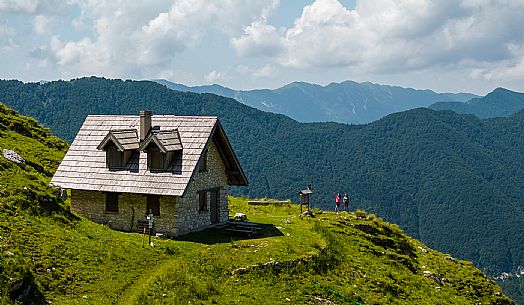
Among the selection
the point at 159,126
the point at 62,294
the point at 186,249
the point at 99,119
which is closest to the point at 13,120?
the point at 99,119

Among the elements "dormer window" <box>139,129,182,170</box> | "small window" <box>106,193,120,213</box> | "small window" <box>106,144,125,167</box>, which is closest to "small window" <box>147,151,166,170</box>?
"dormer window" <box>139,129,182,170</box>

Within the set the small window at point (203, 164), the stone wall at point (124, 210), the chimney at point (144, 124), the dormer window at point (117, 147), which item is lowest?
Result: the stone wall at point (124, 210)

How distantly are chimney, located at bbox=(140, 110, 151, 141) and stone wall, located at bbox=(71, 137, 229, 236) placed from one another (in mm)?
4468

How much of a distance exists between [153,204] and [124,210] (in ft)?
8.05

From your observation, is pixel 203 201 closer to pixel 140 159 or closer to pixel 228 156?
pixel 228 156

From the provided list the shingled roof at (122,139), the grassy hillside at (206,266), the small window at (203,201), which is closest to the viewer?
the grassy hillside at (206,266)

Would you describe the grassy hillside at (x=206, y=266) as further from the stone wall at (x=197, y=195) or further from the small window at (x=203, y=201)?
the small window at (x=203, y=201)

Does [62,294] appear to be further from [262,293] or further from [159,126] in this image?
[159,126]

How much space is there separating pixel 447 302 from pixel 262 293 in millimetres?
13901

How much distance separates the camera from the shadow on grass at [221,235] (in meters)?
37.3

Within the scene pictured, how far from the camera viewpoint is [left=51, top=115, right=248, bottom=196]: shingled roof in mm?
38188

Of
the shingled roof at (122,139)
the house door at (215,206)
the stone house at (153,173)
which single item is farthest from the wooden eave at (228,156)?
the shingled roof at (122,139)

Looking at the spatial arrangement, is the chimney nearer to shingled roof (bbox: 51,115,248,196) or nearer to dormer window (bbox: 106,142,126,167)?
shingled roof (bbox: 51,115,248,196)

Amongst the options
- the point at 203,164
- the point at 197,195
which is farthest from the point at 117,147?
the point at 197,195
